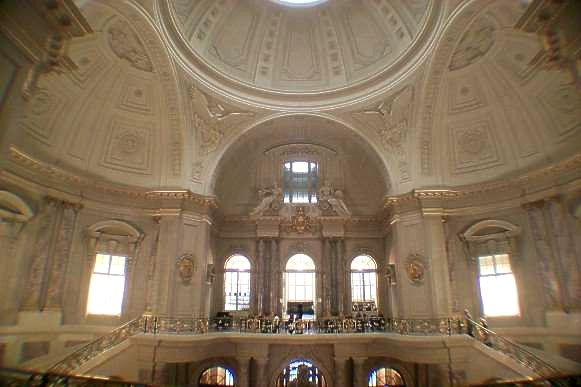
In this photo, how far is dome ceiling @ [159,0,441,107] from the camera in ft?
51.3

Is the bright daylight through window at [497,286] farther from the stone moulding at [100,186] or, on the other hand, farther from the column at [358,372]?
the stone moulding at [100,186]

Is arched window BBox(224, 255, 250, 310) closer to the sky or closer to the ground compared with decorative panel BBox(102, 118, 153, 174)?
closer to the ground

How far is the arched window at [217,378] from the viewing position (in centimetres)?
1678

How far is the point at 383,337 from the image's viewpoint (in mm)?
14922

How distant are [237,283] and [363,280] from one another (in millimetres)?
6820

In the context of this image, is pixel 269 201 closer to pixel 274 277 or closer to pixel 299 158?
pixel 299 158

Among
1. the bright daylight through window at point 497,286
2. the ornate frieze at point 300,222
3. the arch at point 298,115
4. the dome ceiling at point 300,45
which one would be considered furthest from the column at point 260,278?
the bright daylight through window at point 497,286

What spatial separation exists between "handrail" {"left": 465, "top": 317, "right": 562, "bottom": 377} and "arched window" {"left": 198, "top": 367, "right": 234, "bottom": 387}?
10.5 metres

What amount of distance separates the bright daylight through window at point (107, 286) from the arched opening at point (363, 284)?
11361 mm

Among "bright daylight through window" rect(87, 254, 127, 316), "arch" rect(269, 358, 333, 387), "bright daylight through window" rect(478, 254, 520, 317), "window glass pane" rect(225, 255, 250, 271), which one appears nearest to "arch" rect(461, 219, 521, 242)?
"bright daylight through window" rect(478, 254, 520, 317)

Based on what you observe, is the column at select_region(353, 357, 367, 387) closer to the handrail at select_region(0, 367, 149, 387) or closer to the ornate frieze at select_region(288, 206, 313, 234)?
the ornate frieze at select_region(288, 206, 313, 234)

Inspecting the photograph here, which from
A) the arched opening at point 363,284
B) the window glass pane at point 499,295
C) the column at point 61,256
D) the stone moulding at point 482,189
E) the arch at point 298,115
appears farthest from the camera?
the arched opening at point 363,284

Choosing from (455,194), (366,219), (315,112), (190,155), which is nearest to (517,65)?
(455,194)

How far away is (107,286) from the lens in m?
15.6
